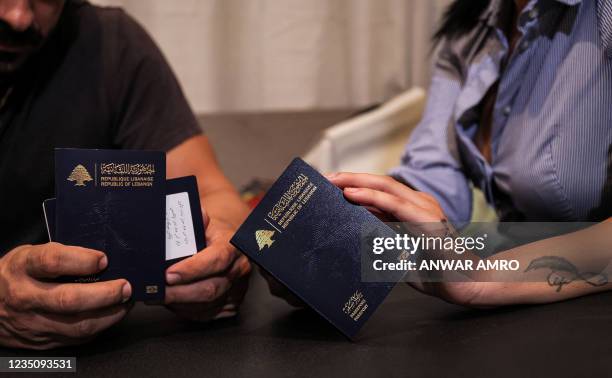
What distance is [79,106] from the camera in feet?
3.94

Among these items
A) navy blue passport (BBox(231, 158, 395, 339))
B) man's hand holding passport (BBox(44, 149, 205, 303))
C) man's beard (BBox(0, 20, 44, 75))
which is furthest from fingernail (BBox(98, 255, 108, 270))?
man's beard (BBox(0, 20, 44, 75))

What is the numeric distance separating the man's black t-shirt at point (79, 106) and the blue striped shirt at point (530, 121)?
0.48 m

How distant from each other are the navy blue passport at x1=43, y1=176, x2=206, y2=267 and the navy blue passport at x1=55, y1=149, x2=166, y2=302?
2cm

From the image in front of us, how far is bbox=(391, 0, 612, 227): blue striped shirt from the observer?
996 millimetres

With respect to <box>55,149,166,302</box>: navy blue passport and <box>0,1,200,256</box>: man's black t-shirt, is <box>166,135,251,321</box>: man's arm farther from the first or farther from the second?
<box>0,1,200,256</box>: man's black t-shirt

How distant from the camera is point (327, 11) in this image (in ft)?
5.91

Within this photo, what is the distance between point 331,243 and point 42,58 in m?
0.71

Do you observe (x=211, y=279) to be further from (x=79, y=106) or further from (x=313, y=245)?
(x=79, y=106)

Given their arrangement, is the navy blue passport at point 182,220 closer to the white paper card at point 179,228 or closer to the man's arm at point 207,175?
the white paper card at point 179,228

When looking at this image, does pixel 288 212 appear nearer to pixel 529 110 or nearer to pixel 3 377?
pixel 3 377

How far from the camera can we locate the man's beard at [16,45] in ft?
3.46

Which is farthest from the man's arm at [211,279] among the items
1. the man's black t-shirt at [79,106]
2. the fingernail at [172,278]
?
the man's black t-shirt at [79,106]

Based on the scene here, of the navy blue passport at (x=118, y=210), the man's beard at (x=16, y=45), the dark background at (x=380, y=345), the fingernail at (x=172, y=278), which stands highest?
the man's beard at (x=16, y=45)

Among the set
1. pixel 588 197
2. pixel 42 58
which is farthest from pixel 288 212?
pixel 42 58
